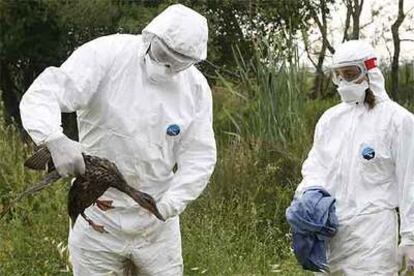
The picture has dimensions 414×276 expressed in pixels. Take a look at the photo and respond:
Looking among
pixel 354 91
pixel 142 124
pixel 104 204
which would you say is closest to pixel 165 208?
pixel 104 204

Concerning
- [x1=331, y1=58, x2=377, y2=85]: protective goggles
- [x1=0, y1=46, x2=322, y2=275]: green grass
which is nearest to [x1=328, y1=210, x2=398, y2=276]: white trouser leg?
[x1=331, y1=58, x2=377, y2=85]: protective goggles

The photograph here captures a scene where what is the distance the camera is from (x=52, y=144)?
3414mm

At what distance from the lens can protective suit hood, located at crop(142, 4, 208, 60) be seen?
3.68 metres

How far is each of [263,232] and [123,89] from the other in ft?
11.9

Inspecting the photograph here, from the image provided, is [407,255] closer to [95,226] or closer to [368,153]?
[368,153]

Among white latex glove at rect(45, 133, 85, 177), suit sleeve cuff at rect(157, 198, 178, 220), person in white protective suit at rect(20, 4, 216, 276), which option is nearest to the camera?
white latex glove at rect(45, 133, 85, 177)

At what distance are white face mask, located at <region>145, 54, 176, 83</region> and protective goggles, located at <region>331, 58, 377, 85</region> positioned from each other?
97cm

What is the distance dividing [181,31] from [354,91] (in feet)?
3.41

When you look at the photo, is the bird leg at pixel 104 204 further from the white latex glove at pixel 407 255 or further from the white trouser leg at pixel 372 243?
the white latex glove at pixel 407 255

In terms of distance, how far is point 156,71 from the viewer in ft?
12.4

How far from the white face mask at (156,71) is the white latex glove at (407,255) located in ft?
4.32

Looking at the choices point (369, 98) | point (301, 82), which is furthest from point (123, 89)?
point (301, 82)

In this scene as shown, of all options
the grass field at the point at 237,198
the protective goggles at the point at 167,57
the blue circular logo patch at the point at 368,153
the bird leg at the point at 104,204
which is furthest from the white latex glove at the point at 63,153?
the grass field at the point at 237,198

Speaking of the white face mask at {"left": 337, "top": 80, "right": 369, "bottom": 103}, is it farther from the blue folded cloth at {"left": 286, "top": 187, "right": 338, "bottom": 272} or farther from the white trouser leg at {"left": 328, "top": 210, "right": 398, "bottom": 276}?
the white trouser leg at {"left": 328, "top": 210, "right": 398, "bottom": 276}
